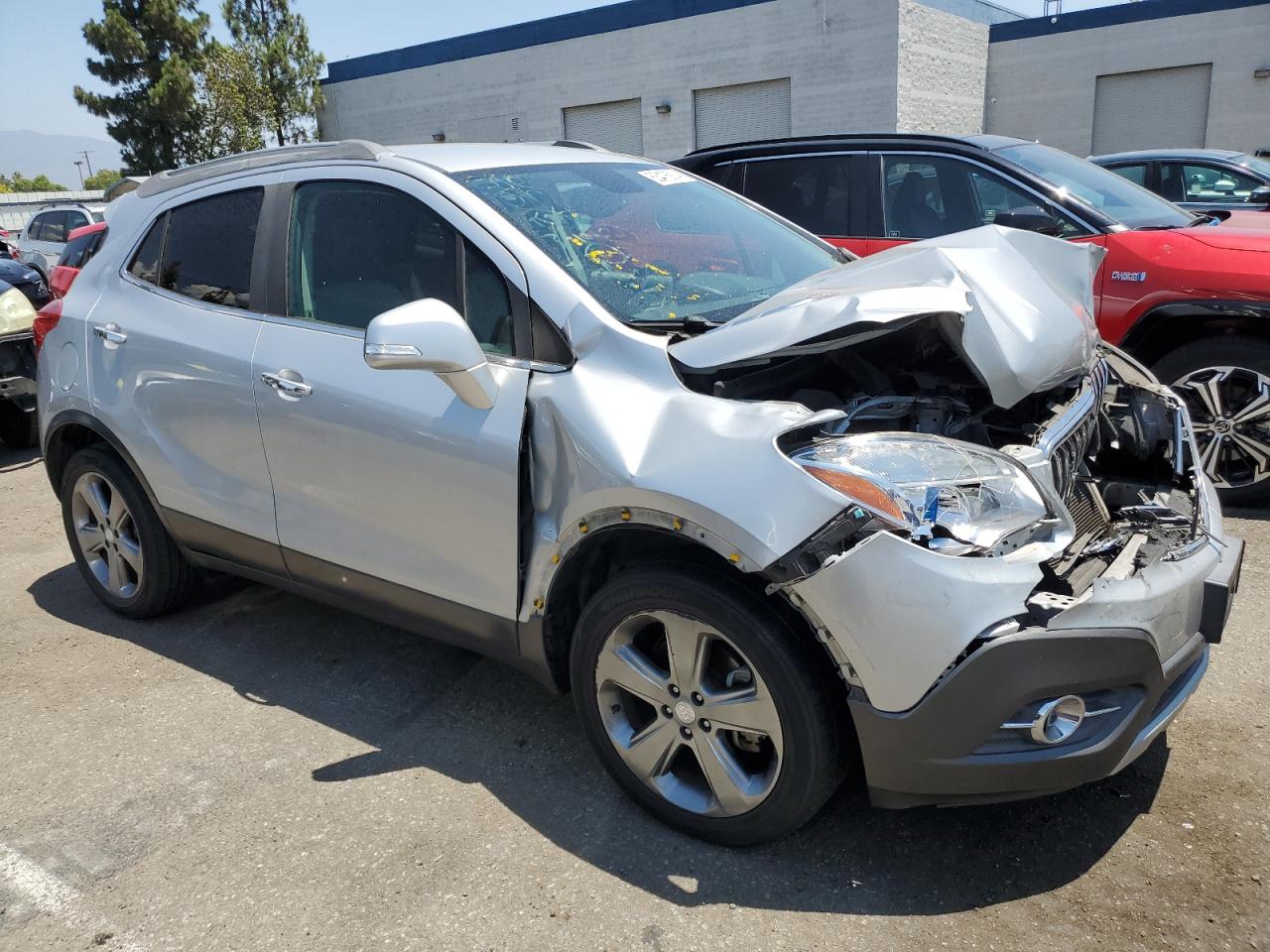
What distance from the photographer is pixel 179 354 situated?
3641 millimetres

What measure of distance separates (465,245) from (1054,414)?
1.78 meters

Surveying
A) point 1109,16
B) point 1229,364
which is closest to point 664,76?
point 1109,16

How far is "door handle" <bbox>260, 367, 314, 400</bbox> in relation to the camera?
3.21m

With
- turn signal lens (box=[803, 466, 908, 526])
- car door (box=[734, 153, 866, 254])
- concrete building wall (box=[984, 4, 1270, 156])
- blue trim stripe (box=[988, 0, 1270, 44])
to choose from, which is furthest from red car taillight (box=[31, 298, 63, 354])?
blue trim stripe (box=[988, 0, 1270, 44])

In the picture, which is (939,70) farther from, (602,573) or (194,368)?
(602,573)

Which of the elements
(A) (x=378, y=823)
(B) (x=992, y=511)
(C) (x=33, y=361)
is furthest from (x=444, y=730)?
(C) (x=33, y=361)

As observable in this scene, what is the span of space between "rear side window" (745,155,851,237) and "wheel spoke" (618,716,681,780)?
13.3 feet

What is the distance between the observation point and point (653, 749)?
8.86 ft

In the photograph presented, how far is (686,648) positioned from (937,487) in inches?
29.1

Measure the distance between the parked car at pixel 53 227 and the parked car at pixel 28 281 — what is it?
5.78 m

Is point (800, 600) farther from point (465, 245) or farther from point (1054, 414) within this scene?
point (465, 245)

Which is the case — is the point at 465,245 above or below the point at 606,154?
below

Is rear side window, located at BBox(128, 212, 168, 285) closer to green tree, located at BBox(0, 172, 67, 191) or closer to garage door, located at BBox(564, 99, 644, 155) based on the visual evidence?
garage door, located at BBox(564, 99, 644, 155)

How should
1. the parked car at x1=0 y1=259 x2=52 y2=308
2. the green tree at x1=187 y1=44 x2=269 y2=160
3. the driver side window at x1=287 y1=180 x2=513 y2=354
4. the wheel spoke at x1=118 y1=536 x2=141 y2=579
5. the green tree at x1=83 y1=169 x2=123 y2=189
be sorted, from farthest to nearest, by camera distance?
the green tree at x1=83 y1=169 x2=123 y2=189, the green tree at x1=187 y1=44 x2=269 y2=160, the parked car at x1=0 y1=259 x2=52 y2=308, the wheel spoke at x1=118 y1=536 x2=141 y2=579, the driver side window at x1=287 y1=180 x2=513 y2=354
